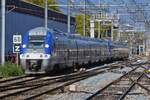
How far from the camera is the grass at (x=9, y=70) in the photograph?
31203 millimetres

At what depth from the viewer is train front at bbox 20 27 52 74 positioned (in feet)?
100

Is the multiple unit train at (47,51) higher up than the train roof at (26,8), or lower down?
lower down

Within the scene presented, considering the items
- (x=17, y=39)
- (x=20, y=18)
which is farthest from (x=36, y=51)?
(x=20, y=18)

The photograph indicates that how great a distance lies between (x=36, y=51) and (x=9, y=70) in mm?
2266

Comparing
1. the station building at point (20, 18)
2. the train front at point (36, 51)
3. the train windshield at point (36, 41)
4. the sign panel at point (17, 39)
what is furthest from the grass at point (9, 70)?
the station building at point (20, 18)

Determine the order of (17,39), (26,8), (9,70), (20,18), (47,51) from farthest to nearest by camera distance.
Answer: (26,8) < (20,18) < (17,39) < (9,70) < (47,51)

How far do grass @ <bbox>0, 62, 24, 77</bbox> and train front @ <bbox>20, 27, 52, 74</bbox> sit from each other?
116 cm

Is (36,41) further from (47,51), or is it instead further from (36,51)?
(47,51)

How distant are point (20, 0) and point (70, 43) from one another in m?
22.3

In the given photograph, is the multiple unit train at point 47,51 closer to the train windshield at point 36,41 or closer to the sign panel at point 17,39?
the train windshield at point 36,41

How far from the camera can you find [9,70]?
31844mm

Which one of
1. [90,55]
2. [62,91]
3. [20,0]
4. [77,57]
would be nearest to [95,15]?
[20,0]

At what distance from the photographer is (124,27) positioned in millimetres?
102562

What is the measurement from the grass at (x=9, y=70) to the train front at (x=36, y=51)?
116 cm
